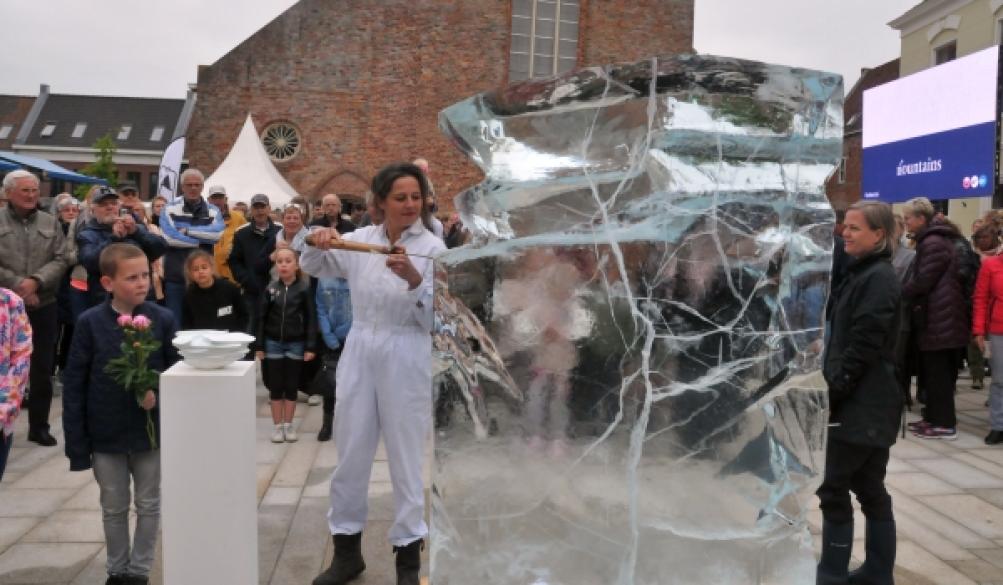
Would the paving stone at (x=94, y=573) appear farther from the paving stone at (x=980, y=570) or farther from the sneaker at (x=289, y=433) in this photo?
the paving stone at (x=980, y=570)

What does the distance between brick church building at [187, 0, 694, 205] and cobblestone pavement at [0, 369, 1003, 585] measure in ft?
51.1

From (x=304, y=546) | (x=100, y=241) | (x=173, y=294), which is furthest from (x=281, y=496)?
(x=173, y=294)

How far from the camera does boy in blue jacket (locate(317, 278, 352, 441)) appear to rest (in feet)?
18.8

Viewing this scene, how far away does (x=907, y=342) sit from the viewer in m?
6.74

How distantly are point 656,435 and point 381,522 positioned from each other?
2.22 metres

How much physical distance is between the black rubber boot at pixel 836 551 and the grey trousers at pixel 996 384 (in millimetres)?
3670

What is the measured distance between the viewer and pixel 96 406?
3.15m

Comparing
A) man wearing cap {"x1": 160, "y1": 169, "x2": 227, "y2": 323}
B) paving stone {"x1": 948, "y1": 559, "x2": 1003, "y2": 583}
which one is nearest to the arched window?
man wearing cap {"x1": 160, "y1": 169, "x2": 227, "y2": 323}

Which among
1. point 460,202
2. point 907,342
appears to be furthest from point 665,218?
point 907,342

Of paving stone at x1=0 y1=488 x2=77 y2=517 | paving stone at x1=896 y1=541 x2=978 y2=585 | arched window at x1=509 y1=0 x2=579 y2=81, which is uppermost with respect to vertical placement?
arched window at x1=509 y1=0 x2=579 y2=81

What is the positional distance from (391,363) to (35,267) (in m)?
3.71

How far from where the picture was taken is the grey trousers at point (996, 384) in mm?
6160

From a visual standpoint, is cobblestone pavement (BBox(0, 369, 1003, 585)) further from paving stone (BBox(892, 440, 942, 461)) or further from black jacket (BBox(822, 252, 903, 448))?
black jacket (BBox(822, 252, 903, 448))

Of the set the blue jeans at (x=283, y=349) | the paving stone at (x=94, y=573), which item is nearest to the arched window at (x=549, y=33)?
the blue jeans at (x=283, y=349)
